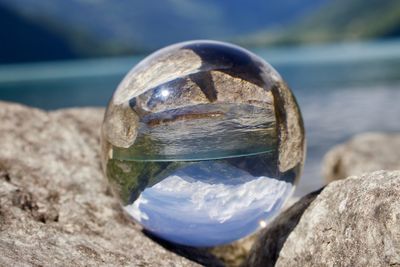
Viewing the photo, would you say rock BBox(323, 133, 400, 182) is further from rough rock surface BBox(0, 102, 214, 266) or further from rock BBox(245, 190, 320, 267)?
rough rock surface BBox(0, 102, 214, 266)

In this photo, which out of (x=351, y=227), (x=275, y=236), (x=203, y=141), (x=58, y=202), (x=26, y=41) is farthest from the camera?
(x=26, y=41)

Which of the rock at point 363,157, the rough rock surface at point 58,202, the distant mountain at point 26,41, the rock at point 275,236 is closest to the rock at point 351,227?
the rock at point 275,236

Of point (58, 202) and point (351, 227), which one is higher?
point (351, 227)

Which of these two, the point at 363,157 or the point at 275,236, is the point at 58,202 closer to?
the point at 275,236

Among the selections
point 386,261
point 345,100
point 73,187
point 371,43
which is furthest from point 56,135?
point 371,43

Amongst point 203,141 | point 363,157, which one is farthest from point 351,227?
point 363,157

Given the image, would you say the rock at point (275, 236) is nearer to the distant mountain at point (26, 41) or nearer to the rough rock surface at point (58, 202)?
the rough rock surface at point (58, 202)

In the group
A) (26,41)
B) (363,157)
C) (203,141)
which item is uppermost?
(26,41)
